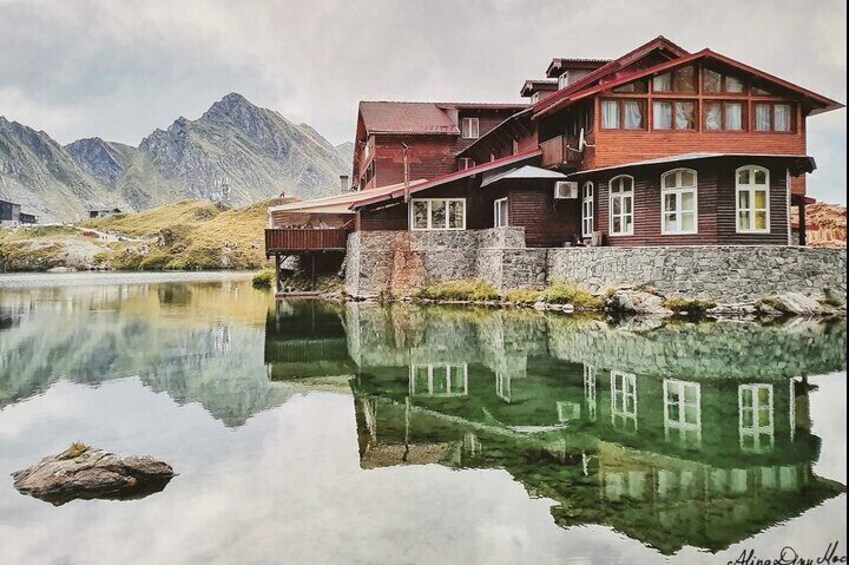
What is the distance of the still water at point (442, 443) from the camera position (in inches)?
261

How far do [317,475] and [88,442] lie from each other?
4.05 m

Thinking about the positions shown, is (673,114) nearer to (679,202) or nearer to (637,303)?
(679,202)

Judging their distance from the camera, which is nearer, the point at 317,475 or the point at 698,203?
the point at 317,475

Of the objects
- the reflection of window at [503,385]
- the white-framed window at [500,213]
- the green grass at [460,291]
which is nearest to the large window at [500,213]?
the white-framed window at [500,213]

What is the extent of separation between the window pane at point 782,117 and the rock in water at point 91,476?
2774 cm

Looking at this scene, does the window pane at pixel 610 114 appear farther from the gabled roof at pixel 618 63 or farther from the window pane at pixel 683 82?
the gabled roof at pixel 618 63

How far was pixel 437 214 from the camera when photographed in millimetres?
33250

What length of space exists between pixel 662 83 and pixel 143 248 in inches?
3330

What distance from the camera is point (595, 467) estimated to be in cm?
851

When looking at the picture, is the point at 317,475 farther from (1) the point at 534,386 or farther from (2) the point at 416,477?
(1) the point at 534,386

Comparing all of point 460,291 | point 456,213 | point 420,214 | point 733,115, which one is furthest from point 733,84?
point 420,214

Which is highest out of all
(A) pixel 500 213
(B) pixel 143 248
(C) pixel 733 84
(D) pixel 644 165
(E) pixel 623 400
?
(C) pixel 733 84

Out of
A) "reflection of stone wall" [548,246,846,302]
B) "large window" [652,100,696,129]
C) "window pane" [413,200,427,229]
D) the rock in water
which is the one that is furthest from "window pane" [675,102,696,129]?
the rock in water

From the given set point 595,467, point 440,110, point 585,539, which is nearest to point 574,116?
point 440,110
